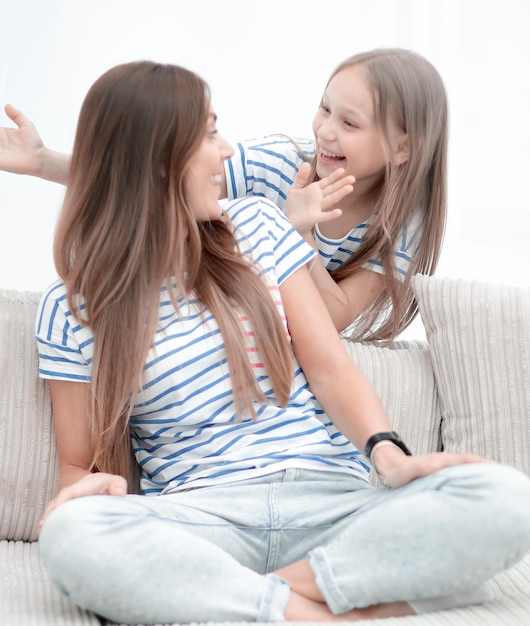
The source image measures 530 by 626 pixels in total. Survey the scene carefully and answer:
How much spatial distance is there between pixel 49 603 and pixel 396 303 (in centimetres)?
85

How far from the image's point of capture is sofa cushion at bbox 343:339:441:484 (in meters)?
1.69

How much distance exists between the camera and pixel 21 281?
2.82 meters

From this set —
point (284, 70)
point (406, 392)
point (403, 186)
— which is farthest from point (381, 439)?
point (284, 70)

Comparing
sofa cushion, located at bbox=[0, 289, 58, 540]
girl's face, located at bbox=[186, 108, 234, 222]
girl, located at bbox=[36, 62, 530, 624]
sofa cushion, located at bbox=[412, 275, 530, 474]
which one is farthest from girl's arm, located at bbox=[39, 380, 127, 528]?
sofa cushion, located at bbox=[412, 275, 530, 474]

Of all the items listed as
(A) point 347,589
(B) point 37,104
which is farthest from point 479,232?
(A) point 347,589

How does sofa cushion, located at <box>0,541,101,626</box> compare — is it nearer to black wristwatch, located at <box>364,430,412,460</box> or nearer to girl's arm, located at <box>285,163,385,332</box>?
black wristwatch, located at <box>364,430,412,460</box>

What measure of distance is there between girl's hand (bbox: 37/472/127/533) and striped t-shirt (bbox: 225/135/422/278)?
71cm

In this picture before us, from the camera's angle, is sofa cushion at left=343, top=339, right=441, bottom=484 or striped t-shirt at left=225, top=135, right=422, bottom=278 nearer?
sofa cushion at left=343, top=339, right=441, bottom=484

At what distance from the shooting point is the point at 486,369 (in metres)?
1.67

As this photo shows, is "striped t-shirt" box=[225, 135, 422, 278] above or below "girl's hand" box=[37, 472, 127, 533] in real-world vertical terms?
above

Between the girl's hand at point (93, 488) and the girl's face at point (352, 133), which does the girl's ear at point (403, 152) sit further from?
the girl's hand at point (93, 488)

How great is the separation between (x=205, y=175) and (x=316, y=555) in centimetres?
56

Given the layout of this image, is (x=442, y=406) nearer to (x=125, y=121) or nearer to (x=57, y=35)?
(x=125, y=121)

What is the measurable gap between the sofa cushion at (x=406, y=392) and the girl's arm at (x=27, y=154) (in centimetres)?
60
